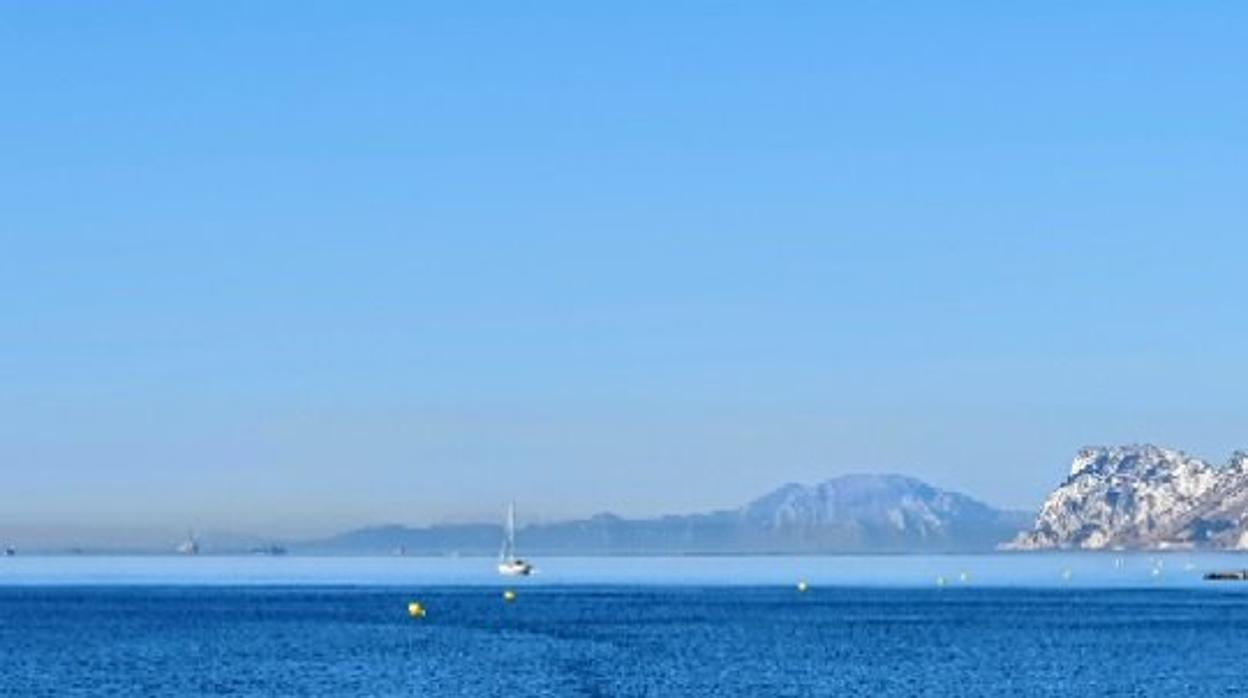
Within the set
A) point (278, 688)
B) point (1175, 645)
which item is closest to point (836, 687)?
point (278, 688)

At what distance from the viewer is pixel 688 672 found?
145250 millimetres

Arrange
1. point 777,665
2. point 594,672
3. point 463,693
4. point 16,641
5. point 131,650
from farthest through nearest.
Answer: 1. point 16,641
2. point 131,650
3. point 777,665
4. point 594,672
5. point 463,693

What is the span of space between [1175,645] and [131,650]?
67711 mm

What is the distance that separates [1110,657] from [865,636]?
34.8 m

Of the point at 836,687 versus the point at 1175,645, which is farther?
the point at 1175,645

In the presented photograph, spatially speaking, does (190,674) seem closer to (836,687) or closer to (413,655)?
(413,655)

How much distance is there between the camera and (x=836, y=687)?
13312cm

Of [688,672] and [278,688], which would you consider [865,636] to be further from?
[278,688]

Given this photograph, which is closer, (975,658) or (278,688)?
(278,688)

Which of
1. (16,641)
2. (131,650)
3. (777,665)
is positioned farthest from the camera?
(16,641)

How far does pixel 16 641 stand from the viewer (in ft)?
611

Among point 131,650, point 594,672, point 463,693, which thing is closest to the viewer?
point 463,693

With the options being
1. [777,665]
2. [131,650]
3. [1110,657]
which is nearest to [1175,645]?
[1110,657]

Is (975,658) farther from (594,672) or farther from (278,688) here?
(278,688)
